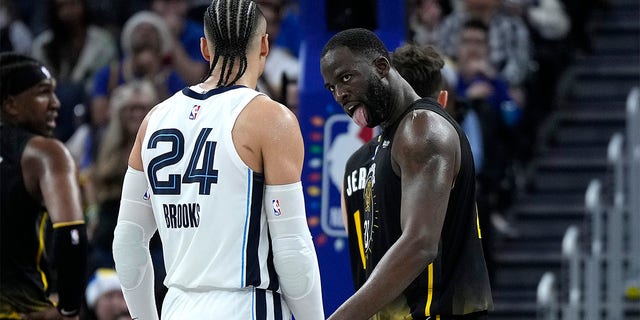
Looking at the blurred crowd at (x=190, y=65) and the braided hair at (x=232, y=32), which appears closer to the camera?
the braided hair at (x=232, y=32)

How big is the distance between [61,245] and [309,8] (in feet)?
6.93

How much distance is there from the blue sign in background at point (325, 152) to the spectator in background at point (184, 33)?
14.5ft

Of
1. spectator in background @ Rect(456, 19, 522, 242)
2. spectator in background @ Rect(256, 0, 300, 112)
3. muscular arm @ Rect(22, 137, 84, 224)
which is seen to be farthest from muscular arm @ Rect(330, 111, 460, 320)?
spectator in background @ Rect(456, 19, 522, 242)

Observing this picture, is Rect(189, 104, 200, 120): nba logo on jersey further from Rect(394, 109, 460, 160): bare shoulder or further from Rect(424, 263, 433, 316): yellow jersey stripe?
Rect(424, 263, 433, 316): yellow jersey stripe

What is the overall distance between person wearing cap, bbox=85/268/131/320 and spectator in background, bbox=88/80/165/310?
0.67 feet

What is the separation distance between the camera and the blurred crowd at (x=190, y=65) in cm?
1013

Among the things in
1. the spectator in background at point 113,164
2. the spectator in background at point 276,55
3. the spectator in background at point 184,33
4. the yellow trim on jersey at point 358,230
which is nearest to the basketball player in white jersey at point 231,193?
the yellow trim on jersey at point 358,230

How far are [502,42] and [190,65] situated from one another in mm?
2875

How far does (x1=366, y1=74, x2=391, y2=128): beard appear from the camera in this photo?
17.1 feet

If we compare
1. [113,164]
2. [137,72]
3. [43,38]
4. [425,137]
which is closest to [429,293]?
[425,137]

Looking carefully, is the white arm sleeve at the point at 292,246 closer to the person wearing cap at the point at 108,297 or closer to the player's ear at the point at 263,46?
the player's ear at the point at 263,46

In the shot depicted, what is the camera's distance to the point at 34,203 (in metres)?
6.61

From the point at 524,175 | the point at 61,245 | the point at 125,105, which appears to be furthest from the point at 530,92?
the point at 61,245

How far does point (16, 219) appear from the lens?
6.57m
